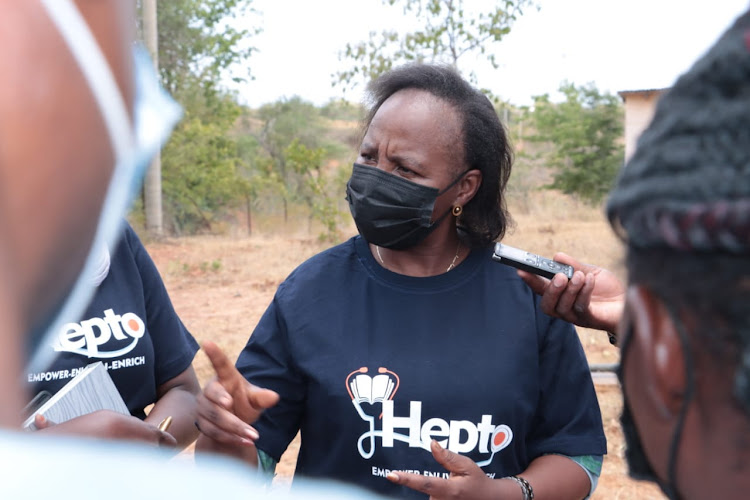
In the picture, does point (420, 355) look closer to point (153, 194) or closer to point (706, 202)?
point (706, 202)

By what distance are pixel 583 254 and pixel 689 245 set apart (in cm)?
1207

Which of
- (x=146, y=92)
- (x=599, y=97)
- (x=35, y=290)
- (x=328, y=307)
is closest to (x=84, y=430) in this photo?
(x=328, y=307)

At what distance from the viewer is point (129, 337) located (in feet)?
7.73

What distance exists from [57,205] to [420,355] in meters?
1.77

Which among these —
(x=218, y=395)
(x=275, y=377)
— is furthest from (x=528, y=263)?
(x=218, y=395)

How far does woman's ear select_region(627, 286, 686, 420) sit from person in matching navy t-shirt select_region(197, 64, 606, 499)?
44.4 inches

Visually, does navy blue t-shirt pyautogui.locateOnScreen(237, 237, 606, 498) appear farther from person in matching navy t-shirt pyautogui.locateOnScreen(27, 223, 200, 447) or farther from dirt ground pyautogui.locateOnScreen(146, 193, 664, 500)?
dirt ground pyautogui.locateOnScreen(146, 193, 664, 500)

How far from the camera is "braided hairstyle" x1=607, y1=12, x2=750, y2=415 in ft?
2.48

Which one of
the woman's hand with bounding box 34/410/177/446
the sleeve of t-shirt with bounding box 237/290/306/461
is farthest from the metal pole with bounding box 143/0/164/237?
the woman's hand with bounding box 34/410/177/446

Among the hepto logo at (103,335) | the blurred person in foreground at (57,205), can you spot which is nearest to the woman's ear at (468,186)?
the hepto logo at (103,335)

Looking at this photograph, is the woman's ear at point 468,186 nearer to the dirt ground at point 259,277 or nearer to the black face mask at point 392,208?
the black face mask at point 392,208

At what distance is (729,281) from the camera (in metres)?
0.78

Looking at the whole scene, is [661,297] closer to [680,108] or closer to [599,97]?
[680,108]

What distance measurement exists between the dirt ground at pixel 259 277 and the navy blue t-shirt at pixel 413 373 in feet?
9.80
